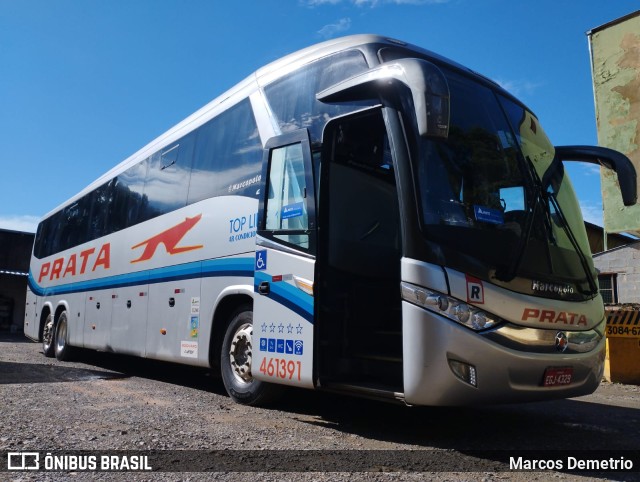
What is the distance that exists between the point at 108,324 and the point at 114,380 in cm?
150

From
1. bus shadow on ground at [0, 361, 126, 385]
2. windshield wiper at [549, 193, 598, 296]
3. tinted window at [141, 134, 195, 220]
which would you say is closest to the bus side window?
windshield wiper at [549, 193, 598, 296]

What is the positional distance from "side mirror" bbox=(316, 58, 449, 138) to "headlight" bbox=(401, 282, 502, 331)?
1.18 m

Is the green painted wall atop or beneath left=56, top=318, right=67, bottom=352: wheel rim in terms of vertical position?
atop

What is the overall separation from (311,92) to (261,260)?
5.77 ft

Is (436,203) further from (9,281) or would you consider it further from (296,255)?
(9,281)

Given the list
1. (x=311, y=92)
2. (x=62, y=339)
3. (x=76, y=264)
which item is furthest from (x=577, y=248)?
(x=62, y=339)

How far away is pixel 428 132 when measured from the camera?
404 centimetres

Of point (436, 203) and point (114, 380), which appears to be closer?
point (436, 203)

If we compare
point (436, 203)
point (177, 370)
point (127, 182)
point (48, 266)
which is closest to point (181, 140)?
point (127, 182)

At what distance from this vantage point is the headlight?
165 inches

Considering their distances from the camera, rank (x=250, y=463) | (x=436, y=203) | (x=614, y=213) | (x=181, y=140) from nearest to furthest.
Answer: (x=250, y=463) → (x=436, y=203) → (x=181, y=140) → (x=614, y=213)

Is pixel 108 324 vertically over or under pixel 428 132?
under

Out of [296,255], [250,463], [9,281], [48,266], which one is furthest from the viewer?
[9,281]

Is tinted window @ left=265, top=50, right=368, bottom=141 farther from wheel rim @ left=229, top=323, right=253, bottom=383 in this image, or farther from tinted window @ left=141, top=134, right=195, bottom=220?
tinted window @ left=141, top=134, right=195, bottom=220
